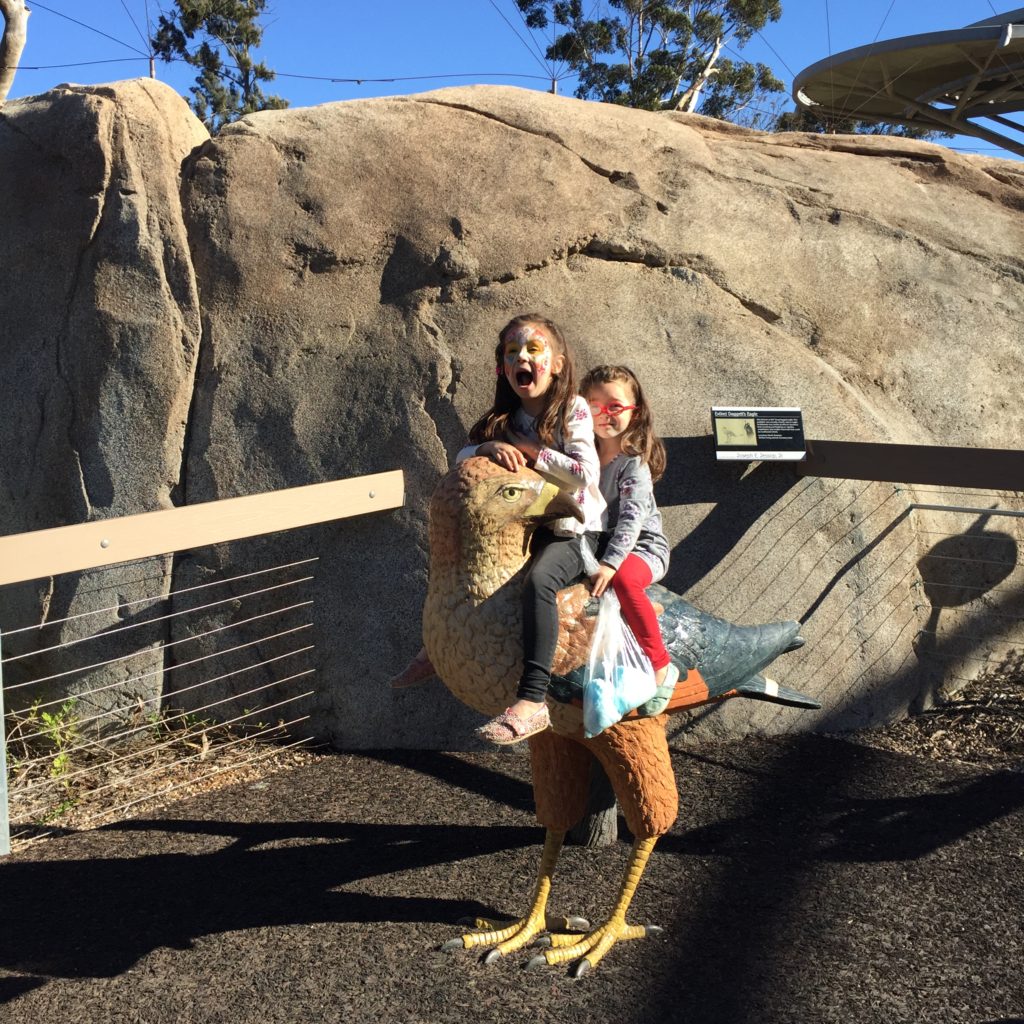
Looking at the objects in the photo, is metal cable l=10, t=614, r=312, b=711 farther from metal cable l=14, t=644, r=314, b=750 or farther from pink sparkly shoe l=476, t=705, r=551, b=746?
pink sparkly shoe l=476, t=705, r=551, b=746

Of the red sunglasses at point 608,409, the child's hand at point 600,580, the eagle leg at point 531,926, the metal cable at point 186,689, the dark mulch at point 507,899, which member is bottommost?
the dark mulch at point 507,899

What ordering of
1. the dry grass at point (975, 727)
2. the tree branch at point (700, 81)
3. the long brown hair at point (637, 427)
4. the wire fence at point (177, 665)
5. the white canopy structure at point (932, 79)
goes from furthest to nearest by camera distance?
1. the tree branch at point (700, 81)
2. the white canopy structure at point (932, 79)
3. the wire fence at point (177, 665)
4. the dry grass at point (975, 727)
5. the long brown hair at point (637, 427)

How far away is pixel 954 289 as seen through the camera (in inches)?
234

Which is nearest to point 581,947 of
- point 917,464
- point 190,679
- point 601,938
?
point 601,938

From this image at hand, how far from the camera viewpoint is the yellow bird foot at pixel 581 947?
3.17 metres

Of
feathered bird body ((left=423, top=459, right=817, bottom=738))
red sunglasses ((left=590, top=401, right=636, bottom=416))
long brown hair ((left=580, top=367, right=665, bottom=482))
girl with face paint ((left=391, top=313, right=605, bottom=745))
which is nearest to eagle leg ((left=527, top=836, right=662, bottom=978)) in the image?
feathered bird body ((left=423, top=459, right=817, bottom=738))

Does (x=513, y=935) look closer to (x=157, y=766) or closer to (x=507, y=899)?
(x=507, y=899)

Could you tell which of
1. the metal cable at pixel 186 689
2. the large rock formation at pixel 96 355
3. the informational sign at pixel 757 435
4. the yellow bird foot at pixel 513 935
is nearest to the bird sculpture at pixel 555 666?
the yellow bird foot at pixel 513 935

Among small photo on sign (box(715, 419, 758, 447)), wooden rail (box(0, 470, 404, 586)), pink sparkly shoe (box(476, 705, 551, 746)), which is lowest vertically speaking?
pink sparkly shoe (box(476, 705, 551, 746))

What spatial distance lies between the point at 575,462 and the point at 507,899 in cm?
156

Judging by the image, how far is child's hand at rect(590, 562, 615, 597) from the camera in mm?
3070

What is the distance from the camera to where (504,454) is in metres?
2.95

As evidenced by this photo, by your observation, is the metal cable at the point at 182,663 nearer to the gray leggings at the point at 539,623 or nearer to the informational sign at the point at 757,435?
the informational sign at the point at 757,435

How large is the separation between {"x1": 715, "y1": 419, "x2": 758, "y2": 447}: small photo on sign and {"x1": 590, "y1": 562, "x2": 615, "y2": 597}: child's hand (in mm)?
2060
